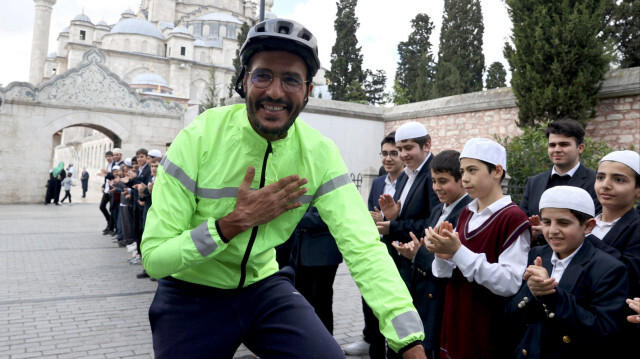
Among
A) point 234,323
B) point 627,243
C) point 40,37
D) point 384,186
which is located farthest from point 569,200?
point 40,37

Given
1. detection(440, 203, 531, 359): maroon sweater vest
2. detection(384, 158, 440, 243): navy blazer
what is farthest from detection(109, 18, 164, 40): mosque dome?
detection(440, 203, 531, 359): maroon sweater vest

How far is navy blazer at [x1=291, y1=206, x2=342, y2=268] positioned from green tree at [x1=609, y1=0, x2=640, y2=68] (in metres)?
18.0

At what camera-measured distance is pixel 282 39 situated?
2.03 metres

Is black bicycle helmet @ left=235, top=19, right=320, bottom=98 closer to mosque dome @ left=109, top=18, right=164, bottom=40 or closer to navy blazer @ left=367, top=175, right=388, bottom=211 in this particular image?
navy blazer @ left=367, top=175, right=388, bottom=211

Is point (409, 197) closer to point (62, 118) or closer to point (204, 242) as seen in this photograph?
point (204, 242)

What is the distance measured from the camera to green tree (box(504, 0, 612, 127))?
1105 cm

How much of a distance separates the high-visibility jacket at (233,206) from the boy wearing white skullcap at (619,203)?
1.67 meters

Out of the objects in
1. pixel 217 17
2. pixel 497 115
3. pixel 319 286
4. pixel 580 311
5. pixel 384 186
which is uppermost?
pixel 217 17

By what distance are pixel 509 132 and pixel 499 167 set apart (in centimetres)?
1078

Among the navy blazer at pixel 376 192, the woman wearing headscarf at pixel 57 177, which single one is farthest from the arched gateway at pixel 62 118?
the navy blazer at pixel 376 192

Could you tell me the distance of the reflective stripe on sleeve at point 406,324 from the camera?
1.68 metres

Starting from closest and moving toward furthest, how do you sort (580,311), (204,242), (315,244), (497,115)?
1. (204,242)
2. (580,311)
3. (315,244)
4. (497,115)

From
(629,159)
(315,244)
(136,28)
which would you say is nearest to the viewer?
(629,159)

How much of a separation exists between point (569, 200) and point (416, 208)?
156cm
